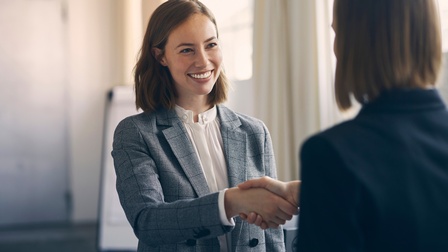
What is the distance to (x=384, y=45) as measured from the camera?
1.01 meters

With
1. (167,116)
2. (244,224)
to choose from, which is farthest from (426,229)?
(167,116)

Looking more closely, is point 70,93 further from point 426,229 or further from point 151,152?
point 426,229

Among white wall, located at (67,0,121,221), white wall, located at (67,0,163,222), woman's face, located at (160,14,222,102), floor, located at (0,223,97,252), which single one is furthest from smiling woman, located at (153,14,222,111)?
white wall, located at (67,0,121,221)

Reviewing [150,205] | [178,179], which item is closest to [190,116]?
[178,179]

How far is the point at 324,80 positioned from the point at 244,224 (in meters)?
2.07

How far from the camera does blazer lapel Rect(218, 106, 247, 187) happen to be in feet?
6.02

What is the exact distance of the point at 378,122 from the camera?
100 centimetres

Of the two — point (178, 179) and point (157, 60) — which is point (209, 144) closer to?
point (178, 179)

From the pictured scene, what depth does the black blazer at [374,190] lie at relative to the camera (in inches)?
36.2

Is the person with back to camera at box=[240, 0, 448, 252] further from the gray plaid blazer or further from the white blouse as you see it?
the white blouse

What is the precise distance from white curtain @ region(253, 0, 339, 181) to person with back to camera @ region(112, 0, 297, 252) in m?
1.74

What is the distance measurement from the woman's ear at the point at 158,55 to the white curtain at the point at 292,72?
1.89 meters

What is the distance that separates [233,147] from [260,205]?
0.28 meters

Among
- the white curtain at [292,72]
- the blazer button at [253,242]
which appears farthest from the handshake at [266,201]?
the white curtain at [292,72]
